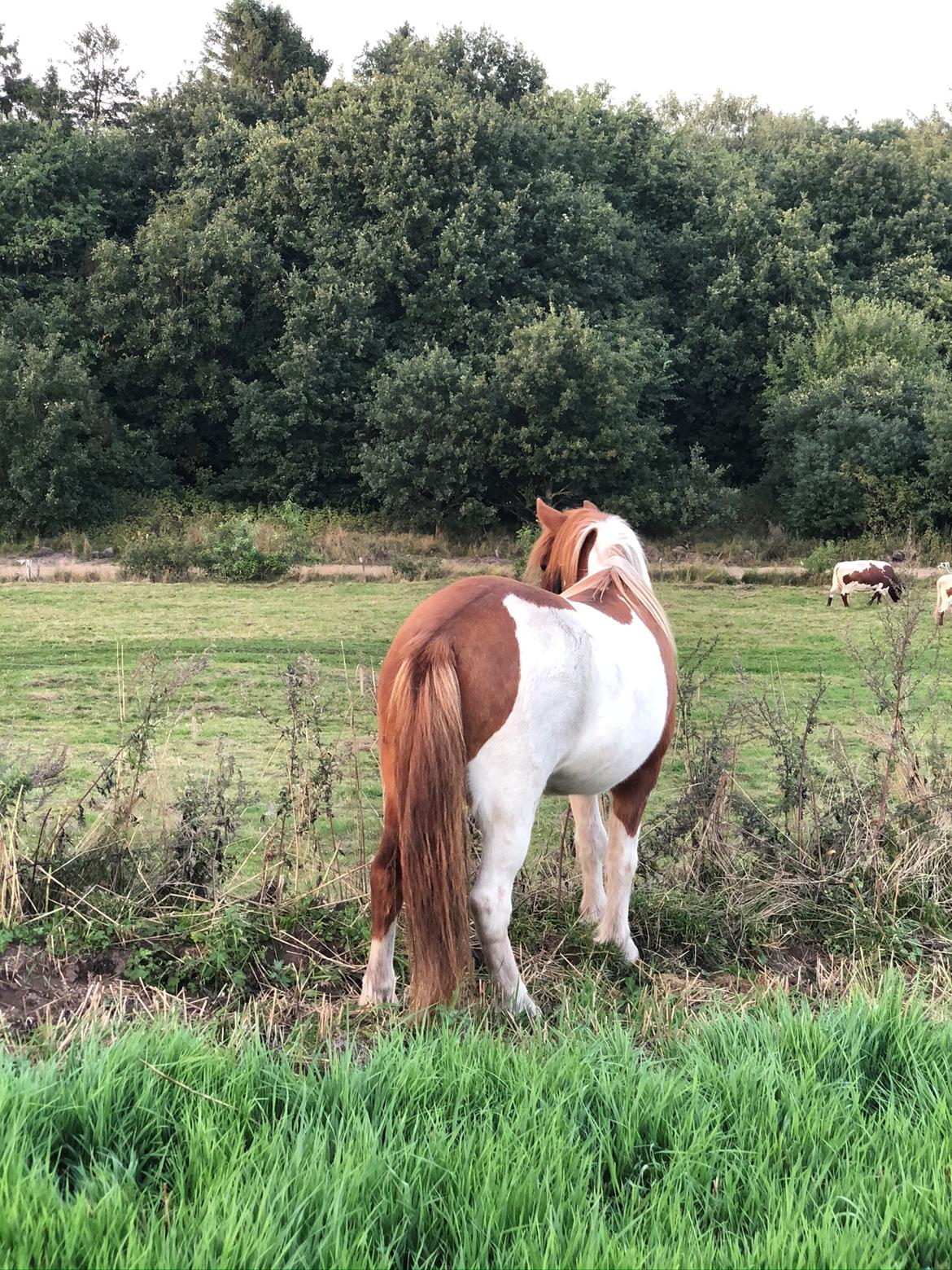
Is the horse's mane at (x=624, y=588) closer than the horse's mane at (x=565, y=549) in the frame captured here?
Yes

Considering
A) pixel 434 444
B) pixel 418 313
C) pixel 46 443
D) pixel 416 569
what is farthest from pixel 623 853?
pixel 418 313

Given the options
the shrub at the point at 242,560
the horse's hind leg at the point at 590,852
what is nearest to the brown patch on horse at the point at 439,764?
the horse's hind leg at the point at 590,852

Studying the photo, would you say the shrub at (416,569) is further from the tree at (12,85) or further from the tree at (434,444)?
the tree at (12,85)

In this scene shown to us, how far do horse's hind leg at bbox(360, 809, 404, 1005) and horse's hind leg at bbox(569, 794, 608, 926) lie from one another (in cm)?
104

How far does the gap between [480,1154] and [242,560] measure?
18.3 m

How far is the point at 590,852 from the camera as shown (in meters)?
4.12

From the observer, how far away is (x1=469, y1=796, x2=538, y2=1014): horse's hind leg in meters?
3.19

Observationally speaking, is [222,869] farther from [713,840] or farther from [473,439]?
[473,439]

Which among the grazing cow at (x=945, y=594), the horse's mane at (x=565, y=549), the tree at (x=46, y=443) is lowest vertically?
the grazing cow at (x=945, y=594)

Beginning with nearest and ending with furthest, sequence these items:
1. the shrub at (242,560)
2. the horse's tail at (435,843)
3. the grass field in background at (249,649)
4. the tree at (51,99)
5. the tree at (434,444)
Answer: the horse's tail at (435,843) → the grass field in background at (249,649) → the shrub at (242,560) → the tree at (434,444) → the tree at (51,99)

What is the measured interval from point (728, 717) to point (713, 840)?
82 centimetres

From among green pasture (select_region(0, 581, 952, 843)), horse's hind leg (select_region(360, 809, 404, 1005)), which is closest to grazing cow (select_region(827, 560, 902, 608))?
green pasture (select_region(0, 581, 952, 843))

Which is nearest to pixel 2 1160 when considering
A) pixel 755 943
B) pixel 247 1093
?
pixel 247 1093

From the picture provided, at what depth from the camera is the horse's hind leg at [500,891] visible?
3188mm
